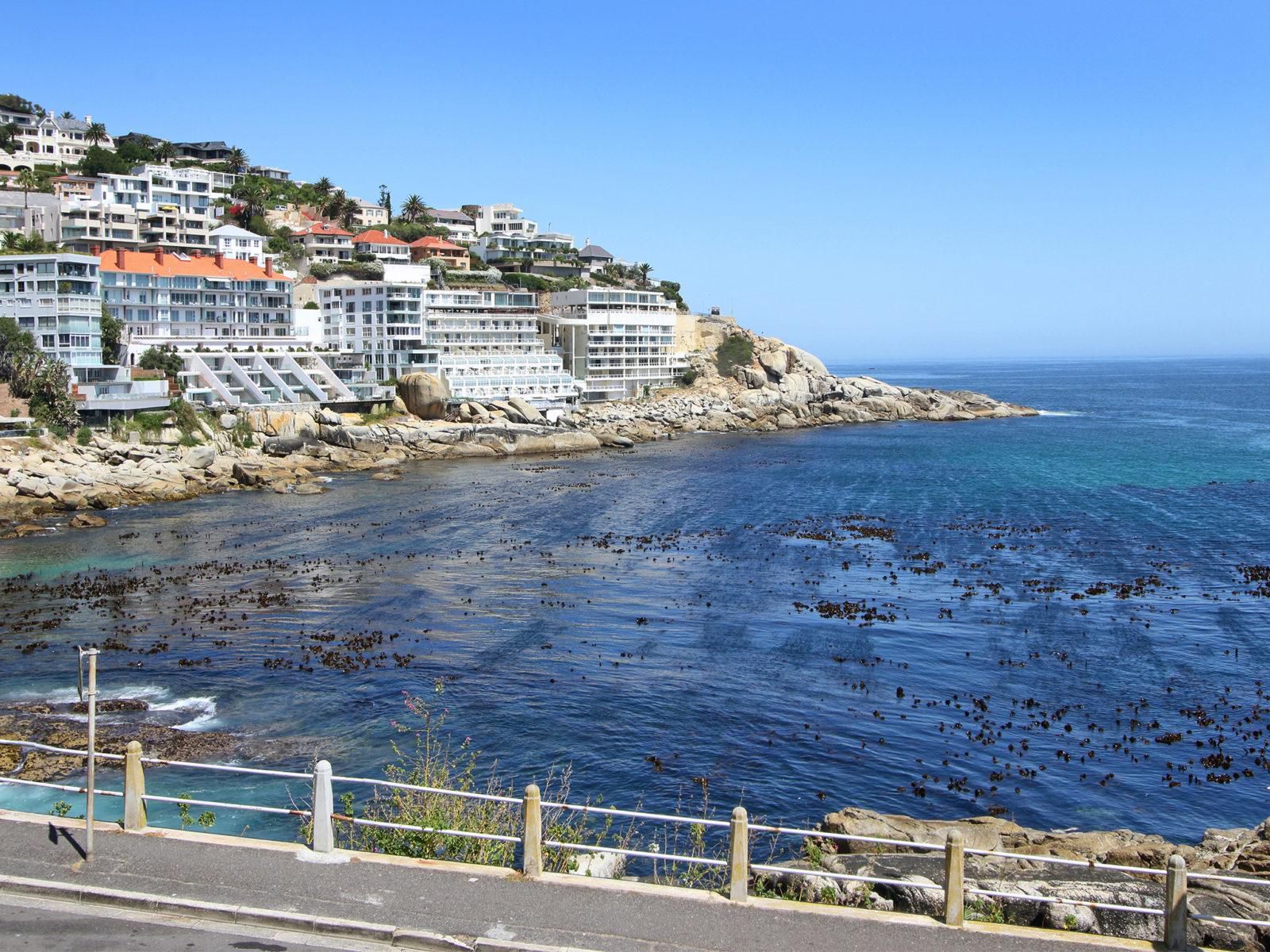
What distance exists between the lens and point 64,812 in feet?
51.8

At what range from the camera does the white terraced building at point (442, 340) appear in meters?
104

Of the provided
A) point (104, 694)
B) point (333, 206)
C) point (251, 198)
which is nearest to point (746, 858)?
point (104, 694)

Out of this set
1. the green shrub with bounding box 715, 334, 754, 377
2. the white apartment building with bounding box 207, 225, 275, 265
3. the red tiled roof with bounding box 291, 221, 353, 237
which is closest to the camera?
the white apartment building with bounding box 207, 225, 275, 265

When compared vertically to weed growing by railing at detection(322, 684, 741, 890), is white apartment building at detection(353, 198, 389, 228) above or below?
above

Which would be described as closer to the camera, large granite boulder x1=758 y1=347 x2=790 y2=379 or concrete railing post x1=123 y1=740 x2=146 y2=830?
concrete railing post x1=123 y1=740 x2=146 y2=830

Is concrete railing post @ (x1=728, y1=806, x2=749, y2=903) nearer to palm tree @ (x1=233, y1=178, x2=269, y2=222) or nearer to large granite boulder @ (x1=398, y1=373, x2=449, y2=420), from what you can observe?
large granite boulder @ (x1=398, y1=373, x2=449, y2=420)

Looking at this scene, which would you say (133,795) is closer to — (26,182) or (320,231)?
(26,182)

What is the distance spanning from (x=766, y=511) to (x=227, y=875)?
5555 centimetres

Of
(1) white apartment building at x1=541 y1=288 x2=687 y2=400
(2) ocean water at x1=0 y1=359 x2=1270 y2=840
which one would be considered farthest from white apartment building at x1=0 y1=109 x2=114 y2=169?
(2) ocean water at x1=0 y1=359 x2=1270 y2=840

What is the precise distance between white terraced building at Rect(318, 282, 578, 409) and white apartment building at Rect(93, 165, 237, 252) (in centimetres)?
2178

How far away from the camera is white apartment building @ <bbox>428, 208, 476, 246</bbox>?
172m

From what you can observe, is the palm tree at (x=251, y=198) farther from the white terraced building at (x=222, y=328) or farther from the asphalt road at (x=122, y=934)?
the asphalt road at (x=122, y=934)

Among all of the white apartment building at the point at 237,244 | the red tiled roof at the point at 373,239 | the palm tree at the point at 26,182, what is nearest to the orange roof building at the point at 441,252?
the red tiled roof at the point at 373,239

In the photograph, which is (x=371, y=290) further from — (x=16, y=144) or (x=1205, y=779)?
(x=1205, y=779)
